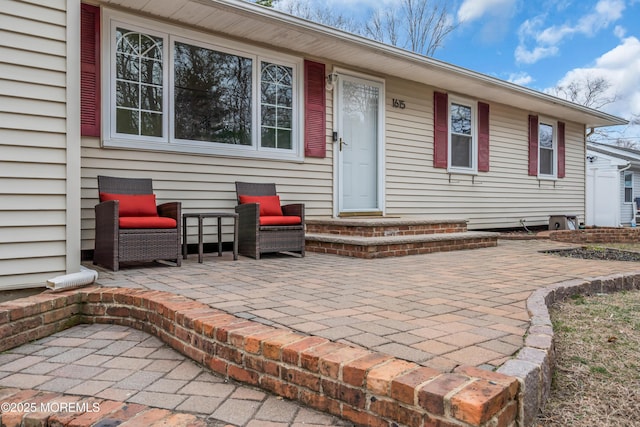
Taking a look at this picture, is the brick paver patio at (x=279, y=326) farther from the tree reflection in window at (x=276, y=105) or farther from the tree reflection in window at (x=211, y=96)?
the tree reflection in window at (x=276, y=105)

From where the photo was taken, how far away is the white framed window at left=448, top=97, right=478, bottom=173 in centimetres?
756

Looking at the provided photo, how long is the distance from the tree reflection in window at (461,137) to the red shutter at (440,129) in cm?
28

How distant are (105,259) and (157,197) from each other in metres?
1.08

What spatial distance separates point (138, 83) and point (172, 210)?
152cm

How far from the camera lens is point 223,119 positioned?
507cm

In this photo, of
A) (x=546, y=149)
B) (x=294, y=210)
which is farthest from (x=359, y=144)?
(x=546, y=149)

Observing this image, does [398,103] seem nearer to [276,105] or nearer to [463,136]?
[463,136]

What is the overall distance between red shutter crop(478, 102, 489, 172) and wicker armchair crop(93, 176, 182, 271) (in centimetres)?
583

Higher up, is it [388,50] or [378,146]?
[388,50]

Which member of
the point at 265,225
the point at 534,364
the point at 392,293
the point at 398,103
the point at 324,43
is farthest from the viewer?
the point at 398,103

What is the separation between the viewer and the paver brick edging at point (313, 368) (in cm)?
125

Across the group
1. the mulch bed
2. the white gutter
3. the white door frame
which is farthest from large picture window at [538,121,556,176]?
the white door frame

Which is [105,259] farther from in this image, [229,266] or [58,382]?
[58,382]

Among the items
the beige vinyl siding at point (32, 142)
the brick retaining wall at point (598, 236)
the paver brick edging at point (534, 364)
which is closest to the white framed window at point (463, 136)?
the brick retaining wall at point (598, 236)
